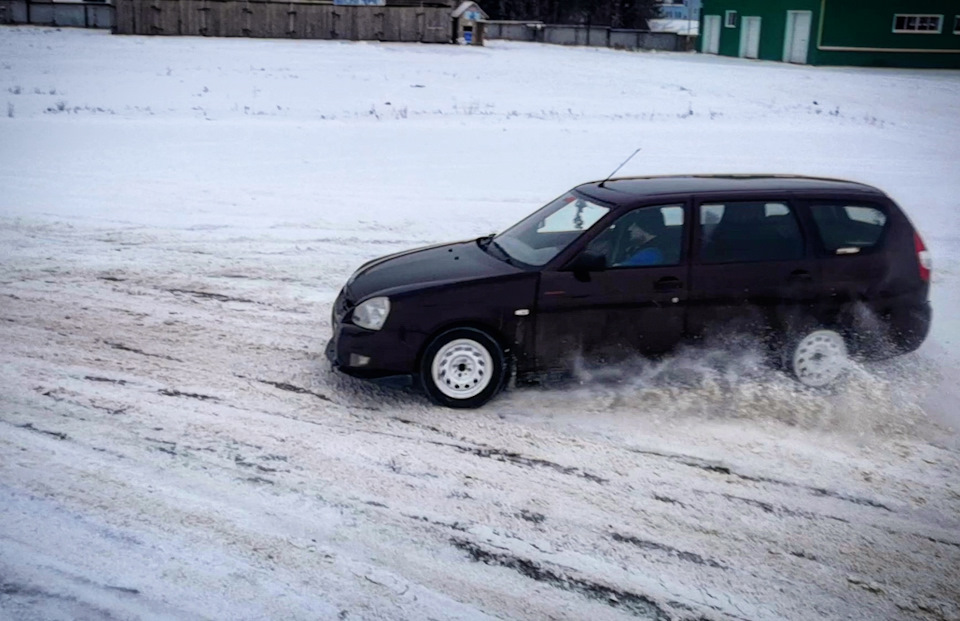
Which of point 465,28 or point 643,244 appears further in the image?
point 465,28

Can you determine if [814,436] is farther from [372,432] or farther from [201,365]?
[201,365]

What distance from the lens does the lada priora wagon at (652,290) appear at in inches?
271

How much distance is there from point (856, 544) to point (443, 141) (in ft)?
50.7

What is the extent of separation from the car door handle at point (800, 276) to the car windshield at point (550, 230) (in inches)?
59.3

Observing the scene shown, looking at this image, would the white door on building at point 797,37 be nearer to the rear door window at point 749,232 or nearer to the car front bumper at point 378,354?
the rear door window at point 749,232

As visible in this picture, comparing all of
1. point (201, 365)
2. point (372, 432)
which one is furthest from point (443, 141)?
point (372, 432)

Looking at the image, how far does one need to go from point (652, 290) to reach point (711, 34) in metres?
53.7

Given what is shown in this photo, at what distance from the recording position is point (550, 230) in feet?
25.2

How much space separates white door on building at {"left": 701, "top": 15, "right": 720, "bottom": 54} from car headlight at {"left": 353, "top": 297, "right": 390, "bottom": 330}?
5244 centimetres

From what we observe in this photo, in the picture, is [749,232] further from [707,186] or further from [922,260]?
[922,260]

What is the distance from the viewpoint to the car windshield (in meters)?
7.27

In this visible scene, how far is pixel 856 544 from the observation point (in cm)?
513

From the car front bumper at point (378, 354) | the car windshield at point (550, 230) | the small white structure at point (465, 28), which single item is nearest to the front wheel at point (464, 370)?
the car front bumper at point (378, 354)

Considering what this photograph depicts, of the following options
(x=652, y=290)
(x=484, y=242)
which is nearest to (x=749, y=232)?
(x=652, y=290)
